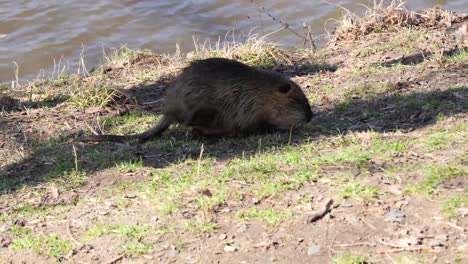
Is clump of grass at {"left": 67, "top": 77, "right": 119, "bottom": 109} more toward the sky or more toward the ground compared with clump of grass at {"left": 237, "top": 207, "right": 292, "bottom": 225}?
more toward the ground

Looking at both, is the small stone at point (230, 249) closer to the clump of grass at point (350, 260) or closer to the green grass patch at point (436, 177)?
the clump of grass at point (350, 260)

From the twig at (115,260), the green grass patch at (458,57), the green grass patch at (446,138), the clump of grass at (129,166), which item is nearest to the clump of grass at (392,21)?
the green grass patch at (458,57)

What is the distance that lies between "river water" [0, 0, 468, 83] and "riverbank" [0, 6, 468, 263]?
2283 mm

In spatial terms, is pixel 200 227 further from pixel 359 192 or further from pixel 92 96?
pixel 92 96

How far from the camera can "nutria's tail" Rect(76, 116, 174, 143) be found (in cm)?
597

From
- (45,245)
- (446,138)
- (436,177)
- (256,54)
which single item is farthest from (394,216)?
(256,54)

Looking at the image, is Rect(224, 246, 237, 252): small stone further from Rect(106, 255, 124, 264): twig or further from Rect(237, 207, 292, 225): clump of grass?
Rect(106, 255, 124, 264): twig

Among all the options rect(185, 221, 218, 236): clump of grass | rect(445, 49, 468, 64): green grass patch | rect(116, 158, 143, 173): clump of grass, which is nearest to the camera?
rect(185, 221, 218, 236): clump of grass

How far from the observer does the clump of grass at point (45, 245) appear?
4.16m

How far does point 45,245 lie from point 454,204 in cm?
227

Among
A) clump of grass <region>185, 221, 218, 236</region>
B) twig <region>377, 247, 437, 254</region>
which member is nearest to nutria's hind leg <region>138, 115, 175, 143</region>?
clump of grass <region>185, 221, 218, 236</region>

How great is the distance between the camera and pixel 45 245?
4.26 m

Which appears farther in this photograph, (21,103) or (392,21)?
(392,21)

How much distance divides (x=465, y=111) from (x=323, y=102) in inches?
51.6
